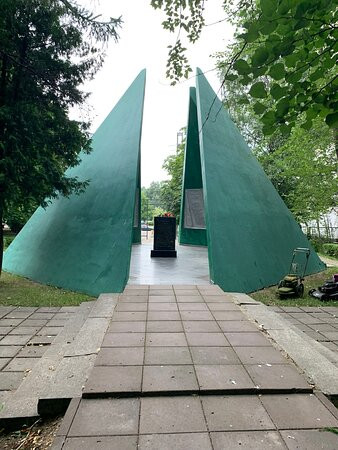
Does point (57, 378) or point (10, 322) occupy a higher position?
point (57, 378)

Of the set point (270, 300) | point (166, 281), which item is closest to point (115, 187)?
point (166, 281)

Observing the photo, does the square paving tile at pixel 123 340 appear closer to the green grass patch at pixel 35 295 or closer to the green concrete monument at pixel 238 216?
the green grass patch at pixel 35 295

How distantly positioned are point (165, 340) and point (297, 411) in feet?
4.80

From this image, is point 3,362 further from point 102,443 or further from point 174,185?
Result: point 174,185

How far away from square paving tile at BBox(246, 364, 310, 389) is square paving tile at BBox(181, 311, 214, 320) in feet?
4.39

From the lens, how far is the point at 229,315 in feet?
13.5

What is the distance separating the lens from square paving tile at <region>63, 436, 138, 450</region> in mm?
1711

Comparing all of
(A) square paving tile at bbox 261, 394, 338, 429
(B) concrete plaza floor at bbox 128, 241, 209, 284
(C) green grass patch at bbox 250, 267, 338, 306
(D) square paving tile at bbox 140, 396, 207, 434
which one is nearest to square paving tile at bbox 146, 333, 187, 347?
(D) square paving tile at bbox 140, 396, 207, 434

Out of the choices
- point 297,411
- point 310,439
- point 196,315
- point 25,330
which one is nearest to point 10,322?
point 25,330

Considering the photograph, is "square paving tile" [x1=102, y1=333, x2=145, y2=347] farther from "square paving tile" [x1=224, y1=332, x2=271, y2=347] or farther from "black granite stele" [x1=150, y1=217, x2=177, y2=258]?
"black granite stele" [x1=150, y1=217, x2=177, y2=258]

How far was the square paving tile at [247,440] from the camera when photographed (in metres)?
1.73

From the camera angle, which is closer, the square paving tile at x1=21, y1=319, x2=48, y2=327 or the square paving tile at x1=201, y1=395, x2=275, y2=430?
the square paving tile at x1=201, y1=395, x2=275, y2=430

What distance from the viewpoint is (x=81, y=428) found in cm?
186

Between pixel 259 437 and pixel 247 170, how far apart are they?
7916mm
